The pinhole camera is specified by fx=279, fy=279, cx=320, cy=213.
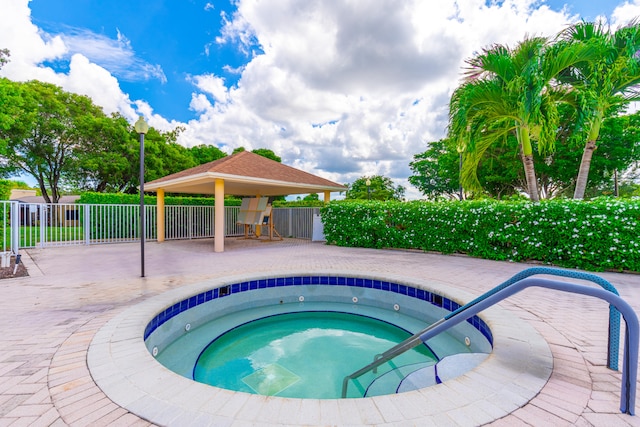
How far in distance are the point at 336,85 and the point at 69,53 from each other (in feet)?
44.3

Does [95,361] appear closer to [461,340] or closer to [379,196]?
[461,340]

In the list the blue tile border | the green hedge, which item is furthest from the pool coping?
the green hedge

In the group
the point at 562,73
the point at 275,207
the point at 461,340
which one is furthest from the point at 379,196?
the point at 461,340

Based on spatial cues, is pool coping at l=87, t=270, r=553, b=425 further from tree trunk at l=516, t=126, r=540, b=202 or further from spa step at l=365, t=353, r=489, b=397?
tree trunk at l=516, t=126, r=540, b=202

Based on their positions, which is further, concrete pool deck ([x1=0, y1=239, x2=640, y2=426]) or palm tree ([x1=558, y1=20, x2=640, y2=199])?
palm tree ([x1=558, y1=20, x2=640, y2=199])

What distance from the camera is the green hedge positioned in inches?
229

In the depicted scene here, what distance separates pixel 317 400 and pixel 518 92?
8384 millimetres

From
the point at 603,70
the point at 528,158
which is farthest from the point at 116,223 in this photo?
the point at 603,70

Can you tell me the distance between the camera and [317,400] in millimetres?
1734

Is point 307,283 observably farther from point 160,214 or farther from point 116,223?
point 116,223

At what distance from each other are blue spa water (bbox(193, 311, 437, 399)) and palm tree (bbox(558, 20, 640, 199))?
7.83 meters

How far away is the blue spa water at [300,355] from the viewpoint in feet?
9.55

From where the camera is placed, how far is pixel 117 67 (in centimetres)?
1473

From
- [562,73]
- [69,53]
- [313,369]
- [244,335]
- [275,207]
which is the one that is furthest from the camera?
[275,207]
